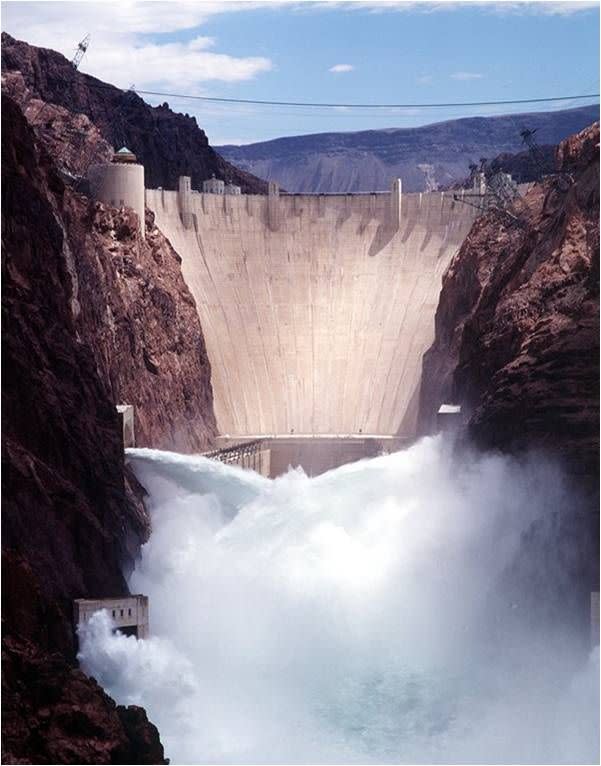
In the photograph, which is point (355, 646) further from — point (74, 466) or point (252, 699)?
point (74, 466)

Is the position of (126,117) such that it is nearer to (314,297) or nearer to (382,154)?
(314,297)

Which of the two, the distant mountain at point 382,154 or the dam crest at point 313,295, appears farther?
the distant mountain at point 382,154

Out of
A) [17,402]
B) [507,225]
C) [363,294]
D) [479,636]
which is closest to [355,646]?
[479,636]

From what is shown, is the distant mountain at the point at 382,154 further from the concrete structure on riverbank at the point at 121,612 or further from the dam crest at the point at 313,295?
the concrete structure on riverbank at the point at 121,612

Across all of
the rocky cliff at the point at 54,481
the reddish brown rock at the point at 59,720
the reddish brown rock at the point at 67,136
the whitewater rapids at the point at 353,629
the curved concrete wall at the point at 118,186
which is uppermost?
the reddish brown rock at the point at 67,136

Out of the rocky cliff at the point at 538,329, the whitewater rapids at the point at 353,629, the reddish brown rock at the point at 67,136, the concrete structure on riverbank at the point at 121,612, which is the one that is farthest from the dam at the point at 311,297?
the concrete structure on riverbank at the point at 121,612
